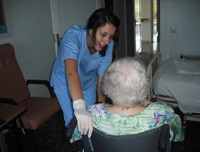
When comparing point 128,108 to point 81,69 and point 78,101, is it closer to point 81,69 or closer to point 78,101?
point 78,101

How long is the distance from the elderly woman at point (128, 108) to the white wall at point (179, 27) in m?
3.34

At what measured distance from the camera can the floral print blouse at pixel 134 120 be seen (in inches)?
35.9

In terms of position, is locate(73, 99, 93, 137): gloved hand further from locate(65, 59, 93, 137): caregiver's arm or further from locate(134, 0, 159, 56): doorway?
locate(134, 0, 159, 56): doorway

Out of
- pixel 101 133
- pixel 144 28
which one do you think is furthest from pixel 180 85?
pixel 144 28

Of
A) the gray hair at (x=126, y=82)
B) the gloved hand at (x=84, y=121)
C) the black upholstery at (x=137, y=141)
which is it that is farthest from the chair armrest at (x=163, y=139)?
the gloved hand at (x=84, y=121)

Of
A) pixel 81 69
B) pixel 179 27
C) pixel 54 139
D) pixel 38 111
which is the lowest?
pixel 54 139

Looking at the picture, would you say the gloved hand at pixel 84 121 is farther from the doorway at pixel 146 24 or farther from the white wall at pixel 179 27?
the doorway at pixel 146 24

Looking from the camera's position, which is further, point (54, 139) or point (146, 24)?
point (146, 24)

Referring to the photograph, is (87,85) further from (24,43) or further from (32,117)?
(24,43)

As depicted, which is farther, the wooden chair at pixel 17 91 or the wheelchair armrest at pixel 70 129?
the wooden chair at pixel 17 91

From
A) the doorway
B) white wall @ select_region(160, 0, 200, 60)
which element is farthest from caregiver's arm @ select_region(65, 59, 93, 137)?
the doorway

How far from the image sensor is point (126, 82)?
2.96 ft

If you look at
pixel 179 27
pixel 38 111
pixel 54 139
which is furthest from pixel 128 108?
pixel 179 27

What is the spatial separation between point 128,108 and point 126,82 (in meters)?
0.13
